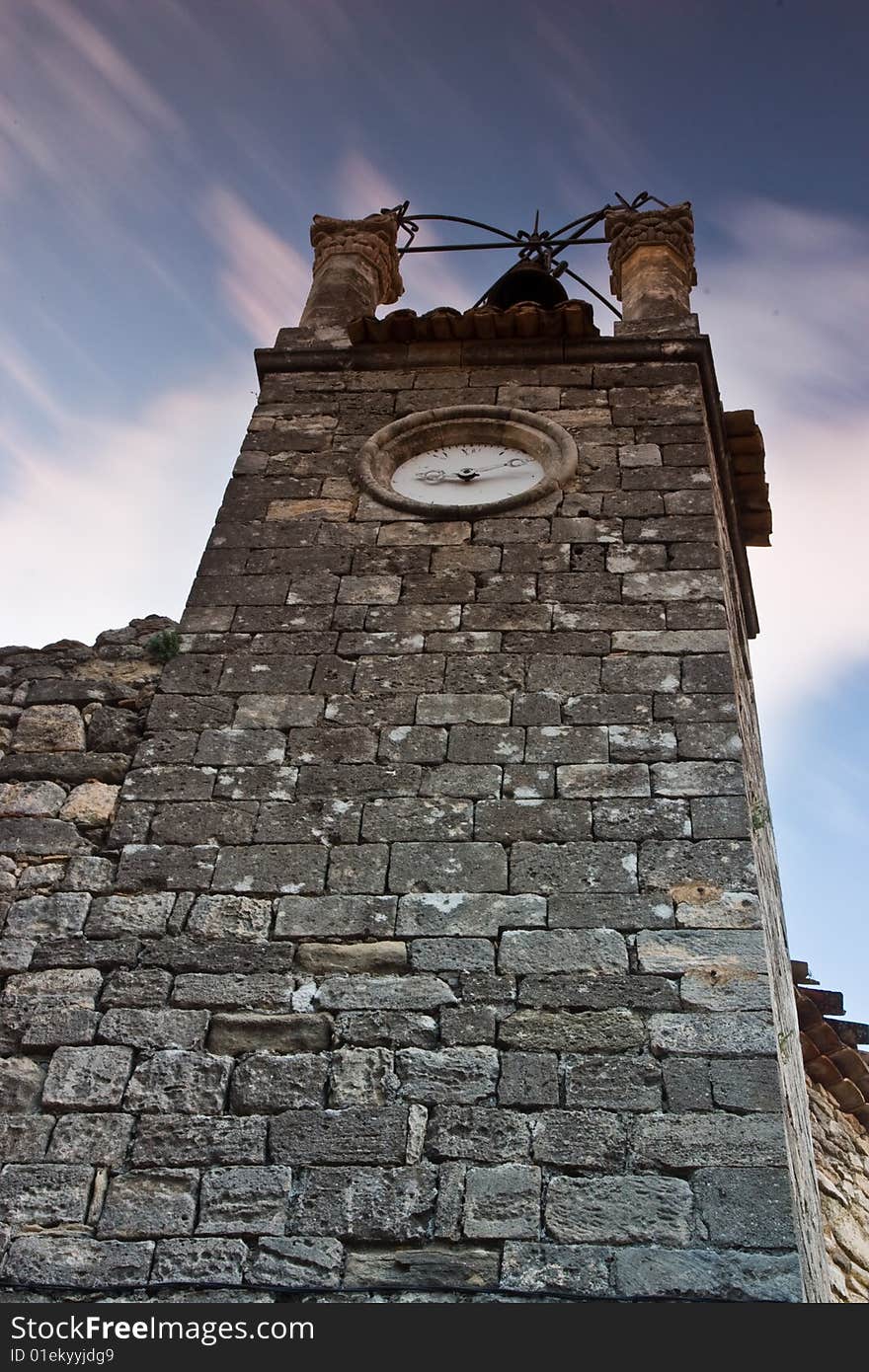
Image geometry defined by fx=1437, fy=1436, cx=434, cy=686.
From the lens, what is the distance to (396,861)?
457 cm

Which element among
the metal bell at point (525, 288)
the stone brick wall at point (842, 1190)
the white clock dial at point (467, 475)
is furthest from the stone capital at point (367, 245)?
the stone brick wall at point (842, 1190)

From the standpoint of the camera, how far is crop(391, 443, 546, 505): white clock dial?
627 centimetres

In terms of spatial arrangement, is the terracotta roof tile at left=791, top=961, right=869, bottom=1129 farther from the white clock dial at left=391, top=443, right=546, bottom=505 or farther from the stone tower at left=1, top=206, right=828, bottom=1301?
the white clock dial at left=391, top=443, right=546, bottom=505

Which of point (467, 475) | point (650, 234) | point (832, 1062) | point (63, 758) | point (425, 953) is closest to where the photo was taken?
point (425, 953)

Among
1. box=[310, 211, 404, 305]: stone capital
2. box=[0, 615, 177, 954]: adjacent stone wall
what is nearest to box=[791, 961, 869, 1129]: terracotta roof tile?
box=[0, 615, 177, 954]: adjacent stone wall

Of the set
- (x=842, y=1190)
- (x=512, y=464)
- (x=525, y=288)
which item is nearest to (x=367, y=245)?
A: (x=525, y=288)

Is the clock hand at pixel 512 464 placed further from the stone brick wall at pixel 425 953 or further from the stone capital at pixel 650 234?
the stone capital at pixel 650 234

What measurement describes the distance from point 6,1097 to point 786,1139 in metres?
2.17

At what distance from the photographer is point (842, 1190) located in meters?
7.05

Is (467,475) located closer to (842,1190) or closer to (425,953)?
(425,953)

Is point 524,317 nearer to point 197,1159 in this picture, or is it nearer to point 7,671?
point 7,671

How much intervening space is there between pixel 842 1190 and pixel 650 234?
17.5 ft

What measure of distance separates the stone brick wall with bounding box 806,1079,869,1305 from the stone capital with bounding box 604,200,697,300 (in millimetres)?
4596

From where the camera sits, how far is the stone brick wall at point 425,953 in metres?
3.68
